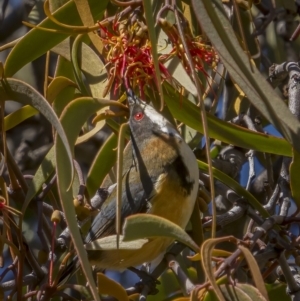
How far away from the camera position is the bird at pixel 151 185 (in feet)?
6.35

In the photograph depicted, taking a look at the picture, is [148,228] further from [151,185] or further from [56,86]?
[151,185]

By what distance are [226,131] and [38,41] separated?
0.43 metres

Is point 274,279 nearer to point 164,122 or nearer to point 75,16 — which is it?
point 164,122

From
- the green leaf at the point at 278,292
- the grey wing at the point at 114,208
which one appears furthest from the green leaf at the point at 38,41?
the green leaf at the point at 278,292

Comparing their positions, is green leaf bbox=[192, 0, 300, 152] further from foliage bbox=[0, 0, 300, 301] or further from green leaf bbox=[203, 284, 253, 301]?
green leaf bbox=[203, 284, 253, 301]

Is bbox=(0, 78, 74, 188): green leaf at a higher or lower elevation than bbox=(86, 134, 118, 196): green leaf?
higher

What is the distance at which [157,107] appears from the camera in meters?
1.74

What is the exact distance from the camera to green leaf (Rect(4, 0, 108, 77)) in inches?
61.0

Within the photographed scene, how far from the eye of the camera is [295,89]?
1.92 meters

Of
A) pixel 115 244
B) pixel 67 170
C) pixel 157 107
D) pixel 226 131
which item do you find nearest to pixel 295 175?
pixel 226 131

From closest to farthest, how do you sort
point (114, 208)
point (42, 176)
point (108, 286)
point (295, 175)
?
point (108, 286) < point (295, 175) < point (42, 176) < point (114, 208)

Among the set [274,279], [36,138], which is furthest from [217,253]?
[36,138]

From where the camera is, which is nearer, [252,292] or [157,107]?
[252,292]

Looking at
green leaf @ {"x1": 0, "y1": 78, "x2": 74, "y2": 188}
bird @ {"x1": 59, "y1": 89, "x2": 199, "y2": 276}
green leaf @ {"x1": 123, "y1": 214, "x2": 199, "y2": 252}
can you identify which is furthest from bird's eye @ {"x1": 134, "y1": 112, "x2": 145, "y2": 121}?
green leaf @ {"x1": 123, "y1": 214, "x2": 199, "y2": 252}
